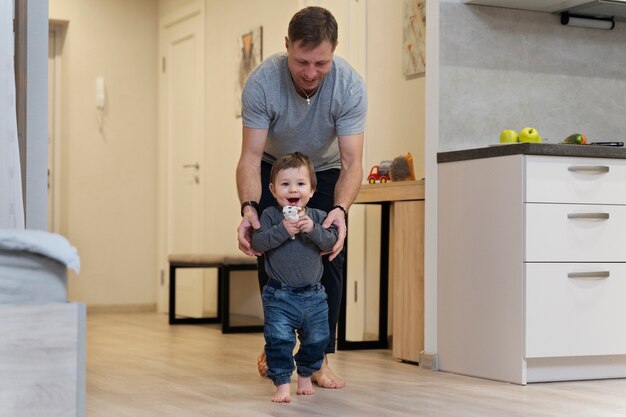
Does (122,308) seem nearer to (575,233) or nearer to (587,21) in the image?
(587,21)

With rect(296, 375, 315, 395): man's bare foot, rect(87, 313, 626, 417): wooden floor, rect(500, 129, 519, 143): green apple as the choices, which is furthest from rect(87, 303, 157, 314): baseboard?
rect(296, 375, 315, 395): man's bare foot

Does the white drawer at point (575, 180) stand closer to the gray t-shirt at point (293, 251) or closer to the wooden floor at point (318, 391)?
the wooden floor at point (318, 391)

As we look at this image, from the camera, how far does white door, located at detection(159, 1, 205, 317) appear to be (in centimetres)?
689

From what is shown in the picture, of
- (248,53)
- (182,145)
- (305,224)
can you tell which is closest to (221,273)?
(248,53)

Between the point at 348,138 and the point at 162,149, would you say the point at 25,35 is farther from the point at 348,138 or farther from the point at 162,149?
the point at 162,149

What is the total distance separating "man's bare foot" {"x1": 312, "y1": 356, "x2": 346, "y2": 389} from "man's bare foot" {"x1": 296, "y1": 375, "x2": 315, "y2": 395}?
0.47 ft

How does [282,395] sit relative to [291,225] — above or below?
below

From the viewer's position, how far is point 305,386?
3.26m

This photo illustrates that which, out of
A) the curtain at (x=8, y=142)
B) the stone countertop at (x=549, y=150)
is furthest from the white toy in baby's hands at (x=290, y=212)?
the stone countertop at (x=549, y=150)

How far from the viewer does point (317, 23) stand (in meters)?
3.01

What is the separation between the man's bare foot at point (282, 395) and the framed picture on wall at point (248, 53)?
3.20 metres

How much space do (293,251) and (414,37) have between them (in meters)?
1.95

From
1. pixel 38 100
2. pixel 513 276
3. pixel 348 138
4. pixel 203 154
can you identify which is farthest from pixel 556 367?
pixel 203 154

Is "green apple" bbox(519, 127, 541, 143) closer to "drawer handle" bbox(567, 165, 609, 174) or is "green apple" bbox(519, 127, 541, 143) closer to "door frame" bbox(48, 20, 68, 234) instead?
"drawer handle" bbox(567, 165, 609, 174)
